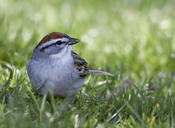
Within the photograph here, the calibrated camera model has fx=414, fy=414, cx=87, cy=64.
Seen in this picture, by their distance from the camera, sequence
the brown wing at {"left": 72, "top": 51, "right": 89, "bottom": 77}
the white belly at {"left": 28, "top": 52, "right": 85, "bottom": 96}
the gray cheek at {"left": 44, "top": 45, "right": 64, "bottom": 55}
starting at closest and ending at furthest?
the white belly at {"left": 28, "top": 52, "right": 85, "bottom": 96} < the gray cheek at {"left": 44, "top": 45, "right": 64, "bottom": 55} < the brown wing at {"left": 72, "top": 51, "right": 89, "bottom": 77}

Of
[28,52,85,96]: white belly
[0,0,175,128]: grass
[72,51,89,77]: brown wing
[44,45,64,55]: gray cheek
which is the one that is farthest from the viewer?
[72,51,89,77]: brown wing

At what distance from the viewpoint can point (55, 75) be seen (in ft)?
15.1

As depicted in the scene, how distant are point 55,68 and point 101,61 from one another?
2447mm

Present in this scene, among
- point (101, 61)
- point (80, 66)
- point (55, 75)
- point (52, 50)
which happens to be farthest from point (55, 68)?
point (101, 61)

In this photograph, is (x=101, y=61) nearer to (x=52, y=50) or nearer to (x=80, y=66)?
(x=80, y=66)

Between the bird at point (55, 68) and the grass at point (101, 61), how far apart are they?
16 centimetres

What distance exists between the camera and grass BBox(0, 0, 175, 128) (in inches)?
160

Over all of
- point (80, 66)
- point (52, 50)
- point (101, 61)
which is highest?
point (52, 50)

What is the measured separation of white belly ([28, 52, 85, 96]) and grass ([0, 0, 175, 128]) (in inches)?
5.8

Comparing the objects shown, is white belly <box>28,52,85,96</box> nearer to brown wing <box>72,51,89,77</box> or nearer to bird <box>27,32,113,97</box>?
bird <box>27,32,113,97</box>

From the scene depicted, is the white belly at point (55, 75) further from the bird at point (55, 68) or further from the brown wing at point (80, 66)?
the brown wing at point (80, 66)

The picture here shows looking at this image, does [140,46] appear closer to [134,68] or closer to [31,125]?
[134,68]

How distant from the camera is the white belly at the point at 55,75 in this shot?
460cm

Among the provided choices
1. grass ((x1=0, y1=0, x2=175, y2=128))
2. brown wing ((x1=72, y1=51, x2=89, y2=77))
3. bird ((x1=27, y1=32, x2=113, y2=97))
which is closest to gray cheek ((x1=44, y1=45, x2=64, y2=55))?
bird ((x1=27, y1=32, x2=113, y2=97))
